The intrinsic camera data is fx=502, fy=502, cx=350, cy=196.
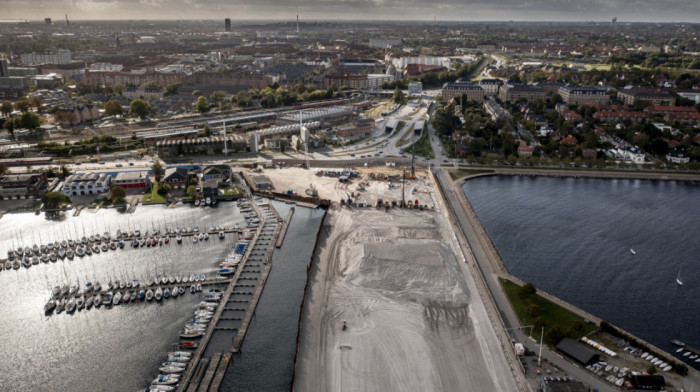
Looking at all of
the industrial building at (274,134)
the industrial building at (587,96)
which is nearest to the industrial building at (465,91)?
the industrial building at (587,96)

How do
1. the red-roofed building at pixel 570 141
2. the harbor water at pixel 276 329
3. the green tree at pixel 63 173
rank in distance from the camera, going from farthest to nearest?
the red-roofed building at pixel 570 141 → the green tree at pixel 63 173 → the harbor water at pixel 276 329

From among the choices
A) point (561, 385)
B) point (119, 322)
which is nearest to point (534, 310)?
point (561, 385)

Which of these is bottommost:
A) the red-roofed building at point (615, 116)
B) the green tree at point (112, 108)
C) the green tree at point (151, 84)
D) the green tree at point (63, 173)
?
the green tree at point (63, 173)

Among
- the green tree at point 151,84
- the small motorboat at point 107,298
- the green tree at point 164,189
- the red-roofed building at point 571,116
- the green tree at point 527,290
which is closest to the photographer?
the green tree at point 527,290

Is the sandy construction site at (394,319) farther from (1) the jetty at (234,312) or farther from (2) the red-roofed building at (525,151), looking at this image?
(2) the red-roofed building at (525,151)

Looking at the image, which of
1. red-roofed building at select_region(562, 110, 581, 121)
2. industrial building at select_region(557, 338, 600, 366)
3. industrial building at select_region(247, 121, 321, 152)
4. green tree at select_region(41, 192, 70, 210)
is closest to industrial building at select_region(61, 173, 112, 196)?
green tree at select_region(41, 192, 70, 210)

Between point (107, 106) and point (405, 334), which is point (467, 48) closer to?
point (107, 106)

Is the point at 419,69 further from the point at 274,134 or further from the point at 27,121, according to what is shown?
the point at 27,121
